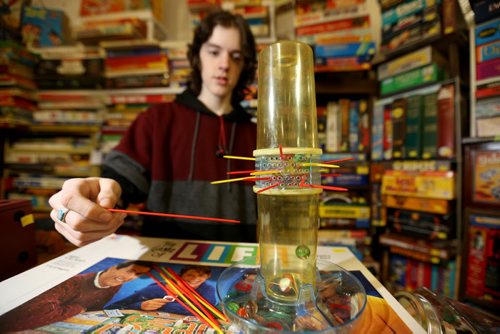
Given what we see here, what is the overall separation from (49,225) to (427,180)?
159 centimetres

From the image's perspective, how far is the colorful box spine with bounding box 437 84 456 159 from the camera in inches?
41.3

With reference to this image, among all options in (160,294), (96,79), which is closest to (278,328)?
(160,294)

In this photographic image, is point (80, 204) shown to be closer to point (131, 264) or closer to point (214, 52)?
point (131, 264)

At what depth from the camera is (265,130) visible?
0.32 metres

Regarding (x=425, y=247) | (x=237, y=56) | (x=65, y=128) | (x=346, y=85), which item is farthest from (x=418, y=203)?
(x=65, y=128)

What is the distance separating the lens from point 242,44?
0.75 m

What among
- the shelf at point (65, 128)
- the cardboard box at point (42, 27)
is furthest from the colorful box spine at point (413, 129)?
the cardboard box at point (42, 27)

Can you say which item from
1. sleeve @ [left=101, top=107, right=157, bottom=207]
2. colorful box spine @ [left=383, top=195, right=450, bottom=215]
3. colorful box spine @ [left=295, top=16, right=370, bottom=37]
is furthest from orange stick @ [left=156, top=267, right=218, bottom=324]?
colorful box spine @ [left=295, top=16, right=370, bottom=37]

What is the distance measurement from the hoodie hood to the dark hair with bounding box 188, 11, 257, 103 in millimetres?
38

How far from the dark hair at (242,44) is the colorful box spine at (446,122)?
931 mm

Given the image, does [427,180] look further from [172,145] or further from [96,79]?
[96,79]

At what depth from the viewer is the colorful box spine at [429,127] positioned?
110 cm

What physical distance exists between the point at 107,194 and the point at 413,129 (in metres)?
1.37

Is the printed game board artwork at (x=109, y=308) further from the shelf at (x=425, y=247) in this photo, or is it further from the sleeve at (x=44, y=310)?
the shelf at (x=425, y=247)
